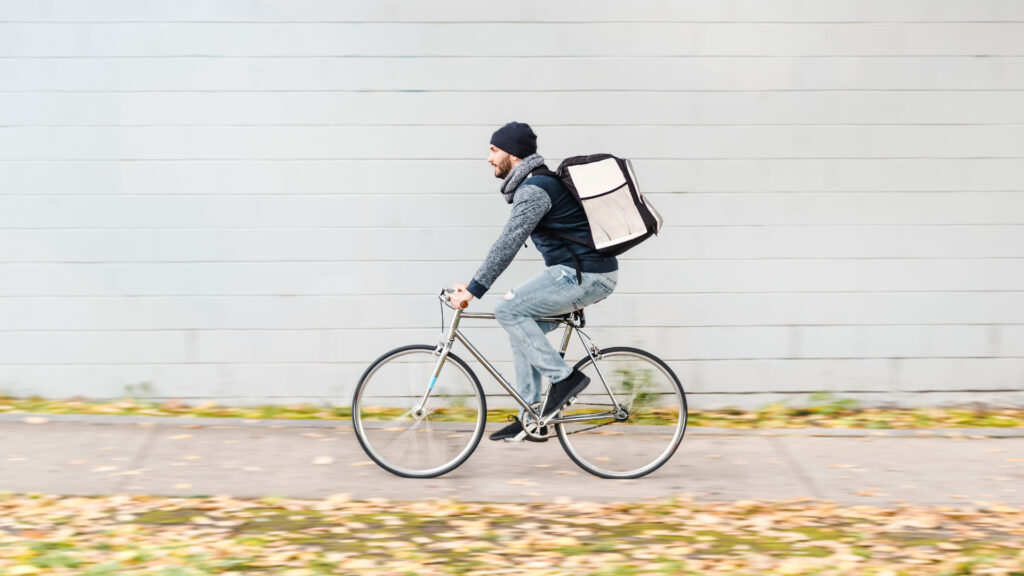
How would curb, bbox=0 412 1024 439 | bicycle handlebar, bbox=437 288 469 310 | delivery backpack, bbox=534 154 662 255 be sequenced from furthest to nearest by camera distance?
curb, bbox=0 412 1024 439
bicycle handlebar, bbox=437 288 469 310
delivery backpack, bbox=534 154 662 255

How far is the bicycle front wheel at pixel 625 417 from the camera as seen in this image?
5.71m

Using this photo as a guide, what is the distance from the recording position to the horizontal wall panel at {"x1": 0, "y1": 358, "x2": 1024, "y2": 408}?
6973 millimetres

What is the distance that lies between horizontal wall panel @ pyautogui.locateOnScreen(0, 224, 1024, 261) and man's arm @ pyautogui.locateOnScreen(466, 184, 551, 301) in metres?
1.39

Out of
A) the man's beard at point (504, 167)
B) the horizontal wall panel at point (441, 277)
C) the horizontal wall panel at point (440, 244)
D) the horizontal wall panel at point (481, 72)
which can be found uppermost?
the horizontal wall panel at point (481, 72)

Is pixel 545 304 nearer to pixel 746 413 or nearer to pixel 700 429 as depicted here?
pixel 700 429

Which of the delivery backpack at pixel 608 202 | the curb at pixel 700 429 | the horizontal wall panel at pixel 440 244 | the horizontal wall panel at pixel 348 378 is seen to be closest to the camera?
the delivery backpack at pixel 608 202

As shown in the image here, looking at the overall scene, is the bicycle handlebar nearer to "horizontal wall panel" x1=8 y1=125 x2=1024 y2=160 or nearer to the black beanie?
the black beanie

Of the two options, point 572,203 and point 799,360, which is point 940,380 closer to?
point 799,360

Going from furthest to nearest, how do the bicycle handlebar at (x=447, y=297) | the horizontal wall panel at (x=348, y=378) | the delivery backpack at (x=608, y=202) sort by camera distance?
the horizontal wall panel at (x=348, y=378), the bicycle handlebar at (x=447, y=297), the delivery backpack at (x=608, y=202)

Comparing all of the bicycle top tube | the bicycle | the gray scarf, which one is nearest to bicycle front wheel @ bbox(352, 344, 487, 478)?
the bicycle

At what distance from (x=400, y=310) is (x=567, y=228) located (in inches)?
69.3

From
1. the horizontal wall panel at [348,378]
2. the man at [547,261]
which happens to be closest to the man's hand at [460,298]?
the man at [547,261]

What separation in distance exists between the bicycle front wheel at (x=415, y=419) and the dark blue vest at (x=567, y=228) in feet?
2.56

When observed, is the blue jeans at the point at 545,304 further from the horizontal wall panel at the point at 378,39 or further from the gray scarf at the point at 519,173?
the horizontal wall panel at the point at 378,39
